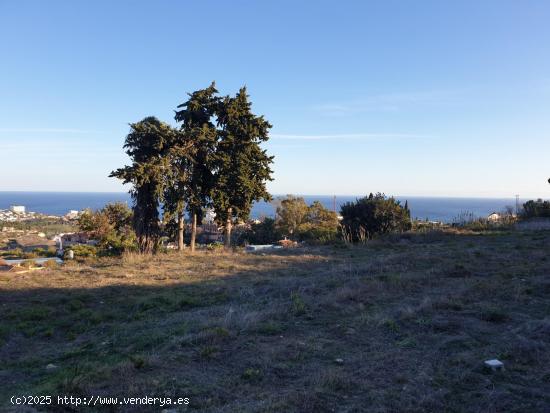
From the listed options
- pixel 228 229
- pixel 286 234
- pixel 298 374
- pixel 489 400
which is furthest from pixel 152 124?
→ pixel 286 234

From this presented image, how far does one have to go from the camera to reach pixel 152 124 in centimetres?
1520

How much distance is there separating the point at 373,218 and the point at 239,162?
309 inches

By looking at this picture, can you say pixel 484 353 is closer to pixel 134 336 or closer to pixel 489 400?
pixel 489 400

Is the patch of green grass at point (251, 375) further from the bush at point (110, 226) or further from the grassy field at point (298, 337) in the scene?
the bush at point (110, 226)

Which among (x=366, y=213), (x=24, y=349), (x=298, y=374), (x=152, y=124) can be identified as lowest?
(x=24, y=349)

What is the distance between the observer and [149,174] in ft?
45.9

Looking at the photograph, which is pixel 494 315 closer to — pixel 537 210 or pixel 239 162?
pixel 239 162

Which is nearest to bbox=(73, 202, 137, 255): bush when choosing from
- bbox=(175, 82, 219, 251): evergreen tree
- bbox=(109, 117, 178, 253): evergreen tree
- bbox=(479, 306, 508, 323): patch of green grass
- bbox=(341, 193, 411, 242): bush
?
bbox=(109, 117, 178, 253): evergreen tree

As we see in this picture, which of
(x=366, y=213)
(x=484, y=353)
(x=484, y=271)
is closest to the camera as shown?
(x=484, y=353)

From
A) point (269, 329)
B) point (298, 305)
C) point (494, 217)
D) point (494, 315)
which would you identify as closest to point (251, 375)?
point (269, 329)

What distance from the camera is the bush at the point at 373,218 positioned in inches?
780

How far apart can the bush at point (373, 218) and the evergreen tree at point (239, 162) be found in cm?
521

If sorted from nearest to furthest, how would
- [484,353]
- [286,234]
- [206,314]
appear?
1. [484,353]
2. [206,314]
3. [286,234]

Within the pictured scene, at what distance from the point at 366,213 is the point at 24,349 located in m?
17.0
